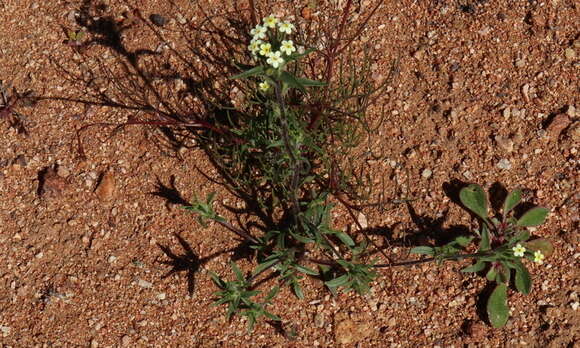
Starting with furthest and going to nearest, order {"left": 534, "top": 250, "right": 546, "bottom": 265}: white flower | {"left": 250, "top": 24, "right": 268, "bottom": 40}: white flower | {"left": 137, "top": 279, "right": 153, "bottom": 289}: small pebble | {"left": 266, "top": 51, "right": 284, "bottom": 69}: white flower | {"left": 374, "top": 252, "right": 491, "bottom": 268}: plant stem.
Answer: {"left": 137, "top": 279, "right": 153, "bottom": 289}: small pebble
{"left": 534, "top": 250, "right": 546, "bottom": 265}: white flower
{"left": 374, "top": 252, "right": 491, "bottom": 268}: plant stem
{"left": 250, "top": 24, "right": 268, "bottom": 40}: white flower
{"left": 266, "top": 51, "right": 284, "bottom": 69}: white flower

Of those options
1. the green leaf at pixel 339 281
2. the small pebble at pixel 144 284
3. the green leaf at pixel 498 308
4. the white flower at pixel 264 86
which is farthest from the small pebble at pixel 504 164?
the small pebble at pixel 144 284

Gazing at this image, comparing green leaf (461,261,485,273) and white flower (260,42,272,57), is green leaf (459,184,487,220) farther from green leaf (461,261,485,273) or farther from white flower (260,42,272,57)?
white flower (260,42,272,57)

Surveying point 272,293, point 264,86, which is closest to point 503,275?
point 272,293

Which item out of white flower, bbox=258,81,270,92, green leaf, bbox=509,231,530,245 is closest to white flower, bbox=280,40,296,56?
white flower, bbox=258,81,270,92

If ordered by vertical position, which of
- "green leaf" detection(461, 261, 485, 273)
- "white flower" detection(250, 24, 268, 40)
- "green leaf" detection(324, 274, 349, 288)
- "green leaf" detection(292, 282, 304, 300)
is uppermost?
"white flower" detection(250, 24, 268, 40)

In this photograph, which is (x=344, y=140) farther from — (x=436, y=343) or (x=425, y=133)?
(x=436, y=343)

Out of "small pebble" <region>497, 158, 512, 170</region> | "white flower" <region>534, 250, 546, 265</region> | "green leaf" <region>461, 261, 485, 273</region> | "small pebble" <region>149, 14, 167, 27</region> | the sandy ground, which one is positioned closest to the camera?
"white flower" <region>534, 250, 546, 265</region>

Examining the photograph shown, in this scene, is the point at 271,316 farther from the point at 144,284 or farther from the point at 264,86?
the point at 264,86
